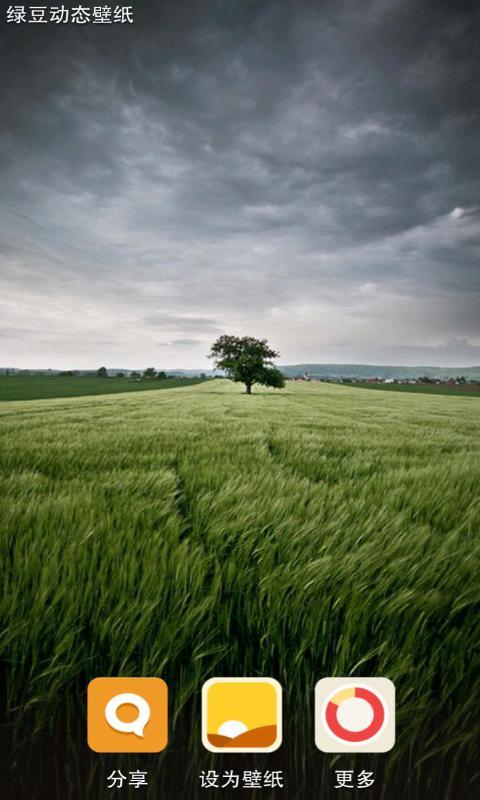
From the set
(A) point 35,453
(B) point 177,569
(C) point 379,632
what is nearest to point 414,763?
(C) point 379,632

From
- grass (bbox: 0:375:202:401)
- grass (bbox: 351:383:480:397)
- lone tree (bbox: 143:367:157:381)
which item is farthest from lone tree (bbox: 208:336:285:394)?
lone tree (bbox: 143:367:157:381)

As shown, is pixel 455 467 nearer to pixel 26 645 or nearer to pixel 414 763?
pixel 414 763

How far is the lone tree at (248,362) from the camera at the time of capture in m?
37.4

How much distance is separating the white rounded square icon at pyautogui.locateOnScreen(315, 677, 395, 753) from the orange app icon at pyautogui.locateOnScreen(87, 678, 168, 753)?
1.48ft

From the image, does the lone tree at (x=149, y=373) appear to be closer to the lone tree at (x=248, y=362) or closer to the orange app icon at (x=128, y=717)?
the lone tree at (x=248, y=362)

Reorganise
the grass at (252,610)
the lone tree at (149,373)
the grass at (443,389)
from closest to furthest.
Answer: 1. the grass at (252,610)
2. the grass at (443,389)
3. the lone tree at (149,373)

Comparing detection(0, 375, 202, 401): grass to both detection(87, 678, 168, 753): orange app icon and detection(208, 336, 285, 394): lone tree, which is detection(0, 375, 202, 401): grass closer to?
detection(208, 336, 285, 394): lone tree

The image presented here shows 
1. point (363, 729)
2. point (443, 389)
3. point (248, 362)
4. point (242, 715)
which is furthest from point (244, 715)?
point (443, 389)

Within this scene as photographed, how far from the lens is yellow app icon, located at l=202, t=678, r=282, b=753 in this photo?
0.86m

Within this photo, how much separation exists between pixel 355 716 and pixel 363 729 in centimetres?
9

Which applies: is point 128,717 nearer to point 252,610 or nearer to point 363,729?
point 252,610

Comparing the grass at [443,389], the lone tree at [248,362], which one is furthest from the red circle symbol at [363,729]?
the grass at [443,389]

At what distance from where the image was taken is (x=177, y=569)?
1.20m

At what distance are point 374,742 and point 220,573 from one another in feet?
2.12
